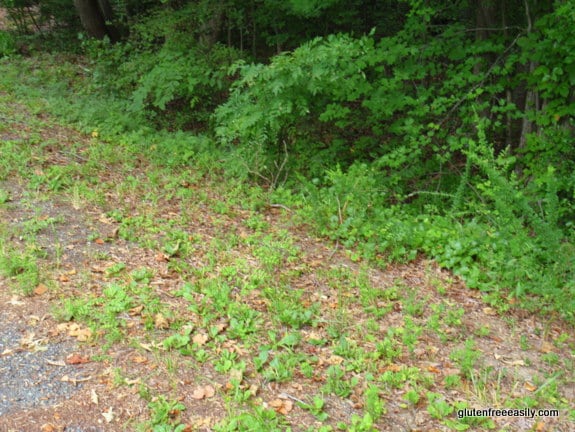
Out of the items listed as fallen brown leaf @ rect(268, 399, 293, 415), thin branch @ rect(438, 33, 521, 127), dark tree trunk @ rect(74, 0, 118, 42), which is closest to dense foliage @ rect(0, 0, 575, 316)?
thin branch @ rect(438, 33, 521, 127)

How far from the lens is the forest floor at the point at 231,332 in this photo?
123 inches

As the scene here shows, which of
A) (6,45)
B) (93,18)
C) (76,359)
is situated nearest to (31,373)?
(76,359)

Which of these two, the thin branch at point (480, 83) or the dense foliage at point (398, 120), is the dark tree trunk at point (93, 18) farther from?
the thin branch at point (480, 83)

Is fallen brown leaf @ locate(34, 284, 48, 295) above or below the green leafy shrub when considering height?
below

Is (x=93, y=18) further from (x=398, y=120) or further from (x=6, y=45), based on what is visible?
(x=398, y=120)

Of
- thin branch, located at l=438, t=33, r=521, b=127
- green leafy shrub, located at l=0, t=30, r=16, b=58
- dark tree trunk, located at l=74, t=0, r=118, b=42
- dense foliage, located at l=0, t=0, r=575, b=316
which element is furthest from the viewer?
dark tree trunk, located at l=74, t=0, r=118, b=42

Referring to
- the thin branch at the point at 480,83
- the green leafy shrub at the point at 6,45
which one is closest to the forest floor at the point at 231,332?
the thin branch at the point at 480,83

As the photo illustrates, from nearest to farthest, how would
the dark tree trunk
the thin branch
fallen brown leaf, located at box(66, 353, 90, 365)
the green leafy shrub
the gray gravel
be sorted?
the gray gravel
fallen brown leaf, located at box(66, 353, 90, 365)
the thin branch
the green leafy shrub
the dark tree trunk

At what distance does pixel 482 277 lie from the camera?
Answer: 4.77 metres

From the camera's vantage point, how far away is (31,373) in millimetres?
3244

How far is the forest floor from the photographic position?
3135 millimetres

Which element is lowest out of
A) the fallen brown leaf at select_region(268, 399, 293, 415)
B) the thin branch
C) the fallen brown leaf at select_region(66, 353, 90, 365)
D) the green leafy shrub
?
the fallen brown leaf at select_region(268, 399, 293, 415)

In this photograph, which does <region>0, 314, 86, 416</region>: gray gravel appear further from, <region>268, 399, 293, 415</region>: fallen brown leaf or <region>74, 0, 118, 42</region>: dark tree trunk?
<region>74, 0, 118, 42</region>: dark tree trunk

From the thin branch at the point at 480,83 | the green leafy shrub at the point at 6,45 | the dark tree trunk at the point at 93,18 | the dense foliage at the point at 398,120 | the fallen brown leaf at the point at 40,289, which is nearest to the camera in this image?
the fallen brown leaf at the point at 40,289
